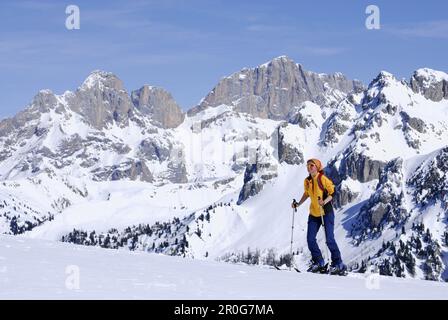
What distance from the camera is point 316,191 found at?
942 inches

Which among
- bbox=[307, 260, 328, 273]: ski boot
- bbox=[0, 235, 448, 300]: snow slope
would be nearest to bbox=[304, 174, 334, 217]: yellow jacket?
bbox=[307, 260, 328, 273]: ski boot

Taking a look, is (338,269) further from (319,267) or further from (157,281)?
(157,281)

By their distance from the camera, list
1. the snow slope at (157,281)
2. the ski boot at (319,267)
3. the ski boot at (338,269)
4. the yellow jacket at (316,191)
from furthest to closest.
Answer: the ski boot at (319,267), the ski boot at (338,269), the yellow jacket at (316,191), the snow slope at (157,281)

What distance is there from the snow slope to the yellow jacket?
207cm

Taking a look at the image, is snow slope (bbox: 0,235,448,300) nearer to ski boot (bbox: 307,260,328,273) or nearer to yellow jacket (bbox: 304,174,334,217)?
ski boot (bbox: 307,260,328,273)

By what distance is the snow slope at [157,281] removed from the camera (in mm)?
16516

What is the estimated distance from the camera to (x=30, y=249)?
1004 inches

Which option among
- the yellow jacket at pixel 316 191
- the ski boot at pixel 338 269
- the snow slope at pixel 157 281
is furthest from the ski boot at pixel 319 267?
the yellow jacket at pixel 316 191

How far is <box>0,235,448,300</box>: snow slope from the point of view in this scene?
54.2 feet

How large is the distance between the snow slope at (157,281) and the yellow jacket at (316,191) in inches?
81.6

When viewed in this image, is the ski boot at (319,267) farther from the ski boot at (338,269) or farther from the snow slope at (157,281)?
the snow slope at (157,281)
